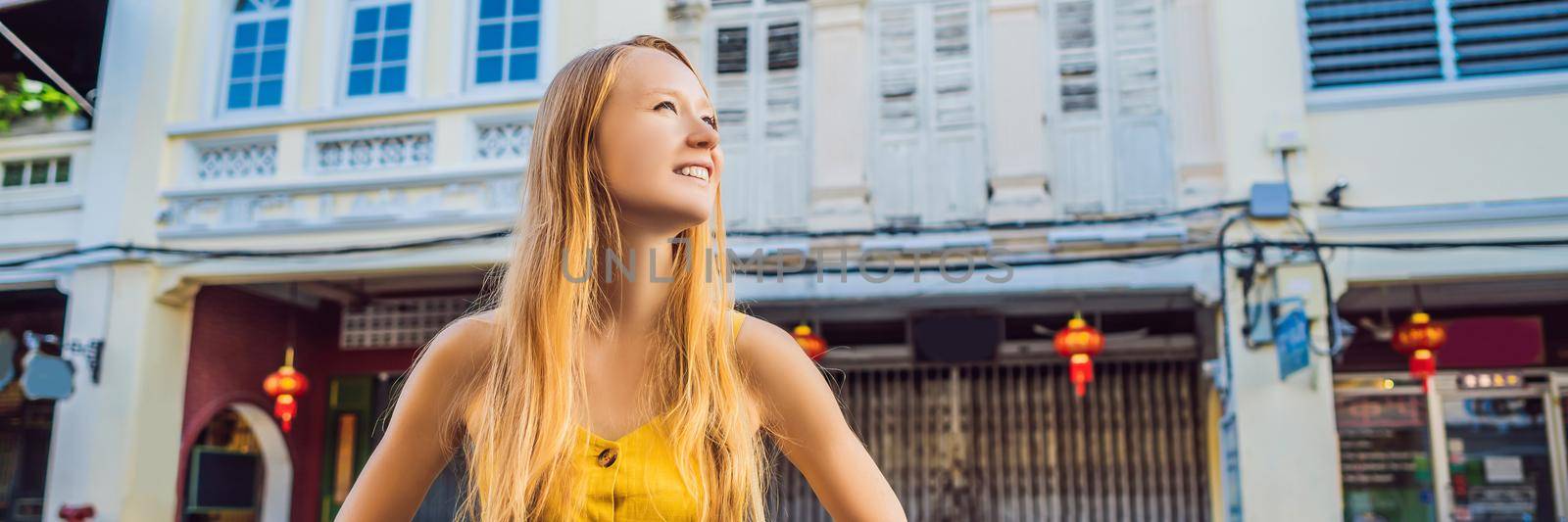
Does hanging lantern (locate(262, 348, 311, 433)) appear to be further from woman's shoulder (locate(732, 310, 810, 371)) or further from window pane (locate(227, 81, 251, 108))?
woman's shoulder (locate(732, 310, 810, 371))

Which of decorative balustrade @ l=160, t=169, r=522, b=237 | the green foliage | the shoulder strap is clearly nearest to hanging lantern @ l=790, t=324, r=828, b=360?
decorative balustrade @ l=160, t=169, r=522, b=237

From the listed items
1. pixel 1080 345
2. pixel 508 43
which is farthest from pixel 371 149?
pixel 1080 345

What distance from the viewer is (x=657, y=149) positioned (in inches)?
70.4

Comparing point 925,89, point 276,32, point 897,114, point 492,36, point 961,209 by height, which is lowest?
point 961,209

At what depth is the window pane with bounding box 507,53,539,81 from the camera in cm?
872

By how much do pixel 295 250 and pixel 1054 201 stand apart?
533cm

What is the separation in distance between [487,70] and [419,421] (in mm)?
7308

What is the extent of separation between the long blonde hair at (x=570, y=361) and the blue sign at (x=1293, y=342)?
19.7 feet

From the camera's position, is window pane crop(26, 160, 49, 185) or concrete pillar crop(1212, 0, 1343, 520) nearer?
concrete pillar crop(1212, 0, 1343, 520)

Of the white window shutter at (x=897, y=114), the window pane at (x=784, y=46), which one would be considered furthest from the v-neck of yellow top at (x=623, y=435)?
the window pane at (x=784, y=46)

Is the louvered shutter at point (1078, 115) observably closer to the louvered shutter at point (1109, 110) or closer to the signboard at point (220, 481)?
the louvered shutter at point (1109, 110)

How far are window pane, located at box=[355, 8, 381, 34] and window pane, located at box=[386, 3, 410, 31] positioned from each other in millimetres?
90

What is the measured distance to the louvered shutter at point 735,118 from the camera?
28.2 feet

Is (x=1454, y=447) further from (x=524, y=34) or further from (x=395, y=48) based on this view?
(x=395, y=48)
